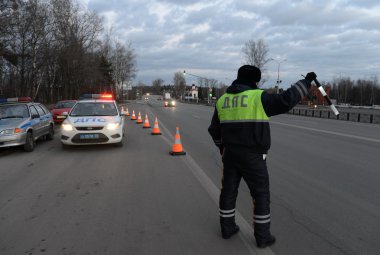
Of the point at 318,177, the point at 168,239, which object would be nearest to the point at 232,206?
the point at 168,239

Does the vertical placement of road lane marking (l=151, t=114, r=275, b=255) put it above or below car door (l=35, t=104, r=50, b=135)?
below

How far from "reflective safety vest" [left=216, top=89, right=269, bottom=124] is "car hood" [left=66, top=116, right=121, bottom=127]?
7068mm

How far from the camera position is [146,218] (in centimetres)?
473

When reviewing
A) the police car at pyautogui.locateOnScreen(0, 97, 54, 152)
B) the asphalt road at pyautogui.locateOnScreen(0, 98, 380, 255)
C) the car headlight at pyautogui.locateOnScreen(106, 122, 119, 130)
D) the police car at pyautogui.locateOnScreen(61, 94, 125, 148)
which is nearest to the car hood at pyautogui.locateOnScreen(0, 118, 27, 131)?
the police car at pyautogui.locateOnScreen(0, 97, 54, 152)

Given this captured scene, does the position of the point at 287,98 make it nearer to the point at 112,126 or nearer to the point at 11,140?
the point at 112,126

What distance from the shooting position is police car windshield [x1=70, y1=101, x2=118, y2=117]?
37.5 feet

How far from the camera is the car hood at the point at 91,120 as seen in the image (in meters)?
10.3

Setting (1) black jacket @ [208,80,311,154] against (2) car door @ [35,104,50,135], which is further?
(2) car door @ [35,104,50,135]

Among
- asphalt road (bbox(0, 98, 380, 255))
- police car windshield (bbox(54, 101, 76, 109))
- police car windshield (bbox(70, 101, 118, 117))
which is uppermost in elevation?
police car windshield (bbox(70, 101, 118, 117))

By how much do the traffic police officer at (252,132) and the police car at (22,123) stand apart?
7.81m

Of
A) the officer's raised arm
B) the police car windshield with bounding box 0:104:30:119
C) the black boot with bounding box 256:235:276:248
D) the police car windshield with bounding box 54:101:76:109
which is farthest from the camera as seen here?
the police car windshield with bounding box 54:101:76:109

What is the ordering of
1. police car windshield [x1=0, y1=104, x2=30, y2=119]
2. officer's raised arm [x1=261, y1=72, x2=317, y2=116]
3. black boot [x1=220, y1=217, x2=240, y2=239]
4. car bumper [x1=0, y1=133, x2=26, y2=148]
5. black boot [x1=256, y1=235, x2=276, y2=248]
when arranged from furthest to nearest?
police car windshield [x1=0, y1=104, x2=30, y2=119]
car bumper [x1=0, y1=133, x2=26, y2=148]
black boot [x1=220, y1=217, x2=240, y2=239]
black boot [x1=256, y1=235, x2=276, y2=248]
officer's raised arm [x1=261, y1=72, x2=317, y2=116]

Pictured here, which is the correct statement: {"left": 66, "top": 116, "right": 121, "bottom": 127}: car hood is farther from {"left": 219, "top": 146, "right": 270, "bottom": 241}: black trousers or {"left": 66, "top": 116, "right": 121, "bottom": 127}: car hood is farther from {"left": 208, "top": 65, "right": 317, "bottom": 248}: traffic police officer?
{"left": 219, "top": 146, "right": 270, "bottom": 241}: black trousers

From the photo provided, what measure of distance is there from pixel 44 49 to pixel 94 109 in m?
25.0
